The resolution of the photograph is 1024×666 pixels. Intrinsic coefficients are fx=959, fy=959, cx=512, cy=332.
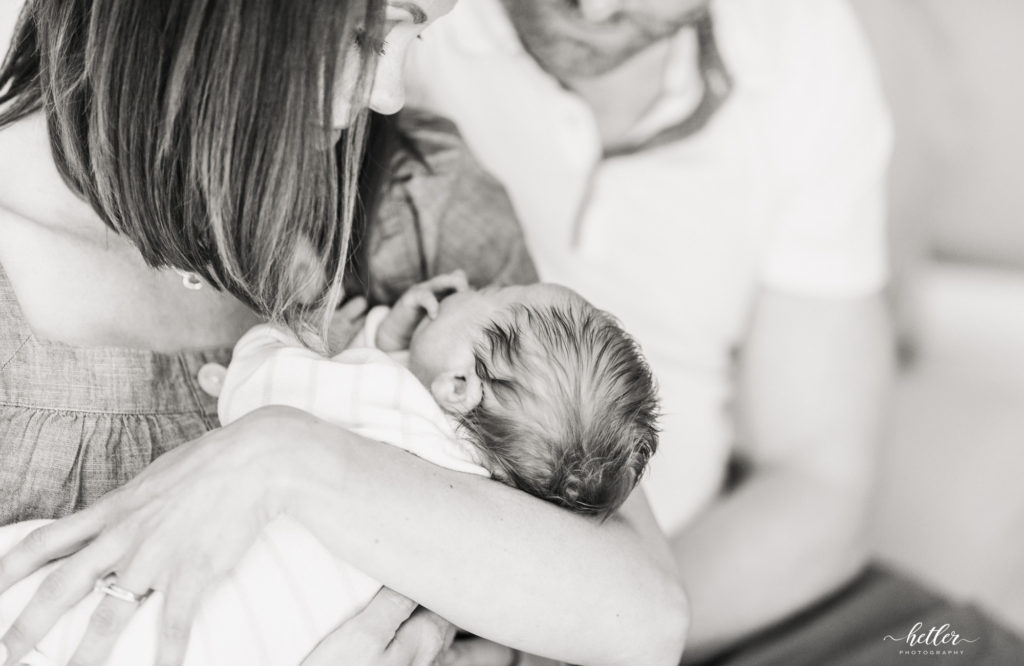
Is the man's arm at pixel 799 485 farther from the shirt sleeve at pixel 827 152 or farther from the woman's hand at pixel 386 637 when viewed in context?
the woman's hand at pixel 386 637

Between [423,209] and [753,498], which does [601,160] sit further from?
→ [753,498]

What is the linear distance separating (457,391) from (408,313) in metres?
0.17

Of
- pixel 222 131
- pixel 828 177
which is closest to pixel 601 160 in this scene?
pixel 828 177

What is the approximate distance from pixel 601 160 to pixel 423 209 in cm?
39

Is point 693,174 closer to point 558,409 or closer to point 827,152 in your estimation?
point 827,152

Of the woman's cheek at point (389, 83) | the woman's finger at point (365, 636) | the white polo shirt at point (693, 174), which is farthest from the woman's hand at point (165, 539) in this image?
the white polo shirt at point (693, 174)

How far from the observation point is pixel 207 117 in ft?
2.88

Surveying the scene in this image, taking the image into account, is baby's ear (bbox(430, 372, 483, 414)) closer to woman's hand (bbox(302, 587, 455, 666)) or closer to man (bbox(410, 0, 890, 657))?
woman's hand (bbox(302, 587, 455, 666))

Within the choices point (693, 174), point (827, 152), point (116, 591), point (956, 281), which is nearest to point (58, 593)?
point (116, 591)

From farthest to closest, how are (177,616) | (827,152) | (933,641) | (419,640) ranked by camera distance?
(827,152), (933,641), (419,640), (177,616)

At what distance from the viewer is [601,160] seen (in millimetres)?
1519

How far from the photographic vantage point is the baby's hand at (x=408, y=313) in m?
1.08

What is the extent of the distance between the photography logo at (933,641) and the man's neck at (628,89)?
87 centimetres

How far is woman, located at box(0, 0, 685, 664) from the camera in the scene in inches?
32.4
